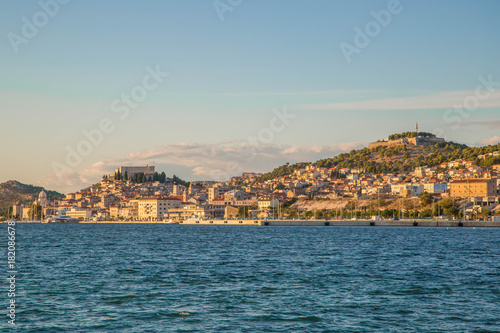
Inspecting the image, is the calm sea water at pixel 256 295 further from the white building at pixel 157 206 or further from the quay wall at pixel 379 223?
the white building at pixel 157 206

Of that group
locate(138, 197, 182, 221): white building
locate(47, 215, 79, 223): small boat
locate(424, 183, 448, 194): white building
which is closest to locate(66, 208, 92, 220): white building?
locate(47, 215, 79, 223): small boat

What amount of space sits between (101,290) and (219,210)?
13825 cm

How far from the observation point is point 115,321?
52.1ft

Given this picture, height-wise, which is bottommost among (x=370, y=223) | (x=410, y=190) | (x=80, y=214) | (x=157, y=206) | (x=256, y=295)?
(x=256, y=295)

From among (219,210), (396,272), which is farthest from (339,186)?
(396,272)

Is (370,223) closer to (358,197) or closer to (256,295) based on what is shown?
(358,197)

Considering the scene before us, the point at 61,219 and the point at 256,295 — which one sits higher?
the point at 61,219

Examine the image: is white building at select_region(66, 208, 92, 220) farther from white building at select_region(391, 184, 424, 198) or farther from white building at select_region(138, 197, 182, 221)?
white building at select_region(391, 184, 424, 198)

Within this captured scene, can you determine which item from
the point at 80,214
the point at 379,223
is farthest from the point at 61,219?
the point at 379,223

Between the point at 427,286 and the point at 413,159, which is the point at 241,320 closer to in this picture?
the point at 427,286

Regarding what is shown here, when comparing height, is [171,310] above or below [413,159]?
below

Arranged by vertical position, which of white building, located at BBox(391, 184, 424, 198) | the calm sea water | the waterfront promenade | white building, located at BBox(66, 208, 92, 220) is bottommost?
the calm sea water

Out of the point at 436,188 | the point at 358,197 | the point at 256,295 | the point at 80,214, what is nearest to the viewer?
the point at 256,295

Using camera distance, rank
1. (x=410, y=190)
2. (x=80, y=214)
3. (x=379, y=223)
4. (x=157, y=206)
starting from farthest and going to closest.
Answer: (x=80, y=214) → (x=157, y=206) → (x=410, y=190) → (x=379, y=223)
